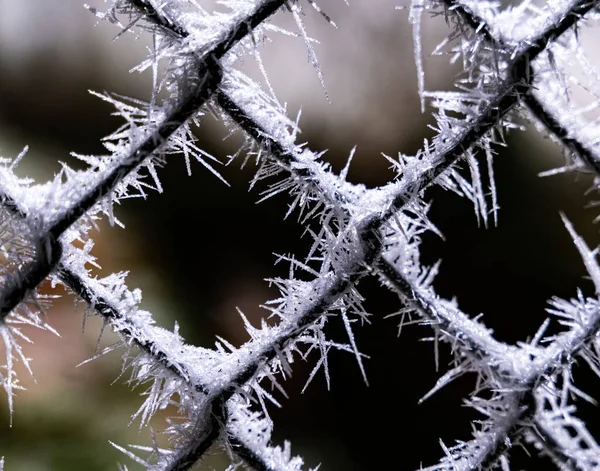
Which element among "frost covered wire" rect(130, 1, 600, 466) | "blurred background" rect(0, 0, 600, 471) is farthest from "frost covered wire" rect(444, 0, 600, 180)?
"blurred background" rect(0, 0, 600, 471)

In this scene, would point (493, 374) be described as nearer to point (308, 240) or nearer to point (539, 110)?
point (539, 110)

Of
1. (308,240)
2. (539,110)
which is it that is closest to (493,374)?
(539,110)

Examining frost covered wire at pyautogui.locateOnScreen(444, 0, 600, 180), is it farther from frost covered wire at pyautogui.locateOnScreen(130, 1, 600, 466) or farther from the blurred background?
the blurred background

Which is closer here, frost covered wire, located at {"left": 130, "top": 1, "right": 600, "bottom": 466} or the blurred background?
frost covered wire, located at {"left": 130, "top": 1, "right": 600, "bottom": 466}

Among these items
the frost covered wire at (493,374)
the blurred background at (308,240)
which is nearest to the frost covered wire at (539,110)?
the frost covered wire at (493,374)

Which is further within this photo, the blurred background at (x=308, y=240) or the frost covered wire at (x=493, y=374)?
the blurred background at (x=308, y=240)

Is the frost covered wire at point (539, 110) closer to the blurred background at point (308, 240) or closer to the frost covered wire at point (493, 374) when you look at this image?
the frost covered wire at point (493, 374)

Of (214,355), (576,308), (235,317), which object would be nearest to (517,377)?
(576,308)

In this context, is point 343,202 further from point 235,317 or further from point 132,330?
point 235,317
